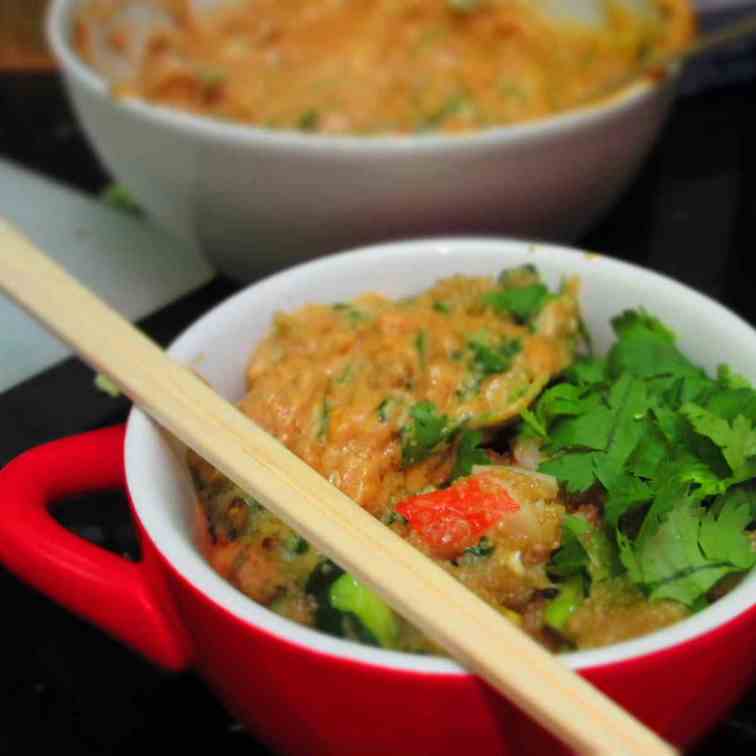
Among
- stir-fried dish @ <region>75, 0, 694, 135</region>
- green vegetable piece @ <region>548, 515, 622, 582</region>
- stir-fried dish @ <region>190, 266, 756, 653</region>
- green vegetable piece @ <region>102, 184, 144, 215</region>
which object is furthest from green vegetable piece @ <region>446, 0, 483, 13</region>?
green vegetable piece @ <region>548, 515, 622, 582</region>

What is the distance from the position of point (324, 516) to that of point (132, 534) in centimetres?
30

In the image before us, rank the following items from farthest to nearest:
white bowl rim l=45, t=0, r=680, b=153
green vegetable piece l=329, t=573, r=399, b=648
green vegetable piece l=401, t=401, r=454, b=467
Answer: white bowl rim l=45, t=0, r=680, b=153 → green vegetable piece l=401, t=401, r=454, b=467 → green vegetable piece l=329, t=573, r=399, b=648

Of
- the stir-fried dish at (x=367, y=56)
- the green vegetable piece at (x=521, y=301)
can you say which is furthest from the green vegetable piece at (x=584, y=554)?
the stir-fried dish at (x=367, y=56)

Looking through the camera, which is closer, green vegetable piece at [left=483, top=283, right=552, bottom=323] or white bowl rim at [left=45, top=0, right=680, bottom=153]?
green vegetable piece at [left=483, top=283, right=552, bottom=323]

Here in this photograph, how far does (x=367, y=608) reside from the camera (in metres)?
0.58

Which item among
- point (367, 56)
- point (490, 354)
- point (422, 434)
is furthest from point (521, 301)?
point (367, 56)

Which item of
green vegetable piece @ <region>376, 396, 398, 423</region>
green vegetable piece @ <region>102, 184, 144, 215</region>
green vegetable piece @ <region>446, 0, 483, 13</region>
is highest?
green vegetable piece @ <region>446, 0, 483, 13</region>

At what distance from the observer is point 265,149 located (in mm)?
936

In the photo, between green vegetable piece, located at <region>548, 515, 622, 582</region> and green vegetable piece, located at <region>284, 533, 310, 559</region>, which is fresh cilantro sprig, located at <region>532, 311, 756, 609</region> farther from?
green vegetable piece, located at <region>284, 533, 310, 559</region>

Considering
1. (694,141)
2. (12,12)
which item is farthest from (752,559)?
(12,12)

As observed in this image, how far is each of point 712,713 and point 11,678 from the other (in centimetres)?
52

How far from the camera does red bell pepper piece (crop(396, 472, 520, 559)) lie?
0.63 meters

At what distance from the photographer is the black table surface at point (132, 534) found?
29.0 inches

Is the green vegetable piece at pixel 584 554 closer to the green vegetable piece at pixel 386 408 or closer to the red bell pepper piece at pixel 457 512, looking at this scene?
the red bell pepper piece at pixel 457 512
